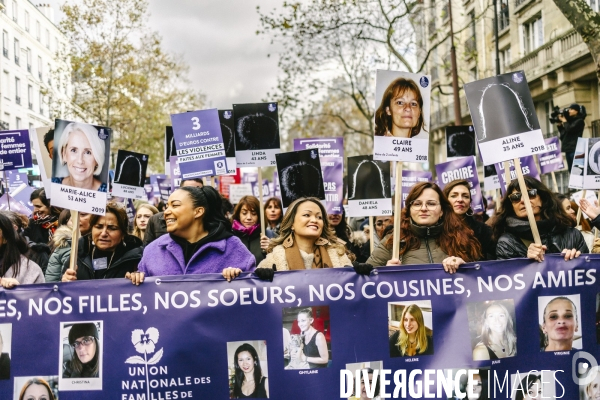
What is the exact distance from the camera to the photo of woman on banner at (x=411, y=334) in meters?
4.61

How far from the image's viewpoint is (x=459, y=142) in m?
11.4

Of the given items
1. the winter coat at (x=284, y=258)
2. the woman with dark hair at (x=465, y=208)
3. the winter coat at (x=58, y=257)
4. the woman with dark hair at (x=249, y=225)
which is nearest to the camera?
the winter coat at (x=284, y=258)

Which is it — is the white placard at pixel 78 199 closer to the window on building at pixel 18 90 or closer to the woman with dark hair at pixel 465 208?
the woman with dark hair at pixel 465 208

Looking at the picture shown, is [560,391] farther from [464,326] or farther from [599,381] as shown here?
[464,326]

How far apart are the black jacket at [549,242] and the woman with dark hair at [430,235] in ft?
0.79

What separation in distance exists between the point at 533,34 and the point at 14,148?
2271 cm

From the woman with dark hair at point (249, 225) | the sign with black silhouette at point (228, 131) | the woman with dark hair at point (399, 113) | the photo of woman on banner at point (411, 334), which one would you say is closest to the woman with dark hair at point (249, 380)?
the photo of woman on banner at point (411, 334)

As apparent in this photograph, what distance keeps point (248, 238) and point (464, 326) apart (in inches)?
155

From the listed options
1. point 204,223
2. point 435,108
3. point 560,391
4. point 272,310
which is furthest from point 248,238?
point 435,108

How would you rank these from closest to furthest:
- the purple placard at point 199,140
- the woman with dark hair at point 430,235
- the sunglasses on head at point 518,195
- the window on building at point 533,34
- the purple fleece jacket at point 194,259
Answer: the purple fleece jacket at point 194,259 → the woman with dark hair at point 430,235 → the sunglasses on head at point 518,195 → the purple placard at point 199,140 → the window on building at point 533,34

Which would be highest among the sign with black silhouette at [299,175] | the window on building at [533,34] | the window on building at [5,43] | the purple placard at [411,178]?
the window on building at [5,43]

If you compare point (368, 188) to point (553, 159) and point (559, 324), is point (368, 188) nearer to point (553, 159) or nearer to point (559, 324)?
point (559, 324)

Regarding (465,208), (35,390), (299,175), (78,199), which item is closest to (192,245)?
(78,199)

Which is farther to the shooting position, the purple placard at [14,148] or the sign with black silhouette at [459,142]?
the sign with black silhouette at [459,142]
